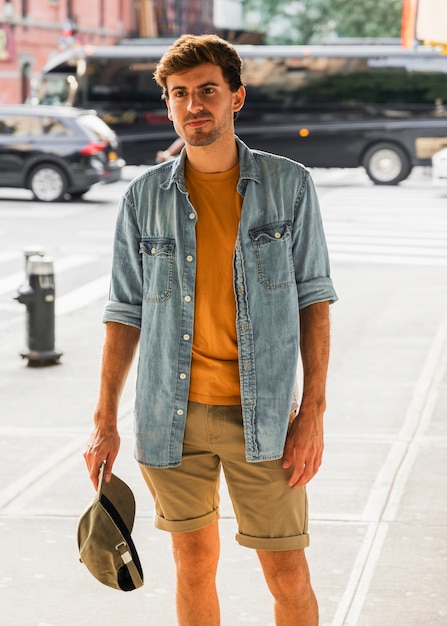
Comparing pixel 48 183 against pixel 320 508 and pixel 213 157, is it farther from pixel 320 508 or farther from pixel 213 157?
pixel 213 157

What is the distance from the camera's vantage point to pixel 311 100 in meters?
29.2

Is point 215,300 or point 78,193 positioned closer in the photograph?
point 215,300

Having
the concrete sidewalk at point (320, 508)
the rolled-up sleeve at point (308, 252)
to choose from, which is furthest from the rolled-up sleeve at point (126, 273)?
the concrete sidewalk at point (320, 508)

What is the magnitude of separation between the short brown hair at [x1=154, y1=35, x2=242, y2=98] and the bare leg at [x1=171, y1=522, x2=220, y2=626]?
1.26 m

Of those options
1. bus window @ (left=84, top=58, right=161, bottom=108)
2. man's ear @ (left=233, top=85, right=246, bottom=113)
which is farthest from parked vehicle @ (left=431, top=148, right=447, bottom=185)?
man's ear @ (left=233, top=85, right=246, bottom=113)

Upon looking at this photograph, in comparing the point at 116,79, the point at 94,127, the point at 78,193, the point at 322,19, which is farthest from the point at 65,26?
the point at 322,19

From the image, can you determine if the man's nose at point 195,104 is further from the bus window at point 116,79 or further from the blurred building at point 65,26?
the blurred building at point 65,26

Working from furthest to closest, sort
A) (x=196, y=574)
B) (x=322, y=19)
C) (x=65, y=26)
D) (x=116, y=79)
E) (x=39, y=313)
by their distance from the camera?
(x=322, y=19)
(x=65, y=26)
(x=116, y=79)
(x=39, y=313)
(x=196, y=574)

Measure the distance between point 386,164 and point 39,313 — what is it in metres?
19.7

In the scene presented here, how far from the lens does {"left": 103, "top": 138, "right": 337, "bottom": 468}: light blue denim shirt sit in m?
3.29

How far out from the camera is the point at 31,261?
899cm

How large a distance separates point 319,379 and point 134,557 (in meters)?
0.71

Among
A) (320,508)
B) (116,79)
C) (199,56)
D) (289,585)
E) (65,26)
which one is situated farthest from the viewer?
(65,26)

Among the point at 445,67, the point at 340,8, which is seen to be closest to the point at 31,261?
the point at 445,67
